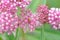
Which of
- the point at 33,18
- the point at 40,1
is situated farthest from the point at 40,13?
the point at 40,1

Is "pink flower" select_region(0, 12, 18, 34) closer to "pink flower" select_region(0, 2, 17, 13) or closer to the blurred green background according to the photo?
"pink flower" select_region(0, 2, 17, 13)

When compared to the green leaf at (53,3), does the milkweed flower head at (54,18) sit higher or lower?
lower

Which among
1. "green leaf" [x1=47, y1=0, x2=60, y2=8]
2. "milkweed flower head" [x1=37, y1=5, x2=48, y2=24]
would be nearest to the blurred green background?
"green leaf" [x1=47, y1=0, x2=60, y2=8]

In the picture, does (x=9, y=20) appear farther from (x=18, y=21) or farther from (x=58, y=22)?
(x=58, y=22)

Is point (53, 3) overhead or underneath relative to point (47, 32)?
overhead

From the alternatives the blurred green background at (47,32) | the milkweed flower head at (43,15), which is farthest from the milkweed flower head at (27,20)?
the blurred green background at (47,32)

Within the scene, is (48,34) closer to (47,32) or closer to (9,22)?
(47,32)

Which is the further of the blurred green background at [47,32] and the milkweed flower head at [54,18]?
the blurred green background at [47,32]

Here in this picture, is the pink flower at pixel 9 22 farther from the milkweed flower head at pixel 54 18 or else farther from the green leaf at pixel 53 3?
the green leaf at pixel 53 3

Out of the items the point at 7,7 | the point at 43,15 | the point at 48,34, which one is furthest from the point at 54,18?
the point at 48,34
